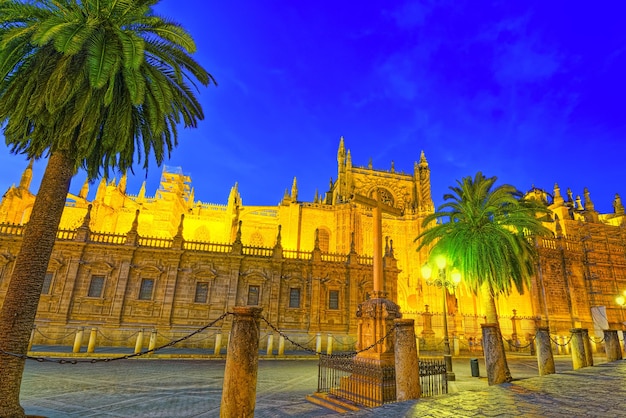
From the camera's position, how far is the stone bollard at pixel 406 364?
7.20 metres

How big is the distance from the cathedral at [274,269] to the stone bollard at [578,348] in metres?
4.79

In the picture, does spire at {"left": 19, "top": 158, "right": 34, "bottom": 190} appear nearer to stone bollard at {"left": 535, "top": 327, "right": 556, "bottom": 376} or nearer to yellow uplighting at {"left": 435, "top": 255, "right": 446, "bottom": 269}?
yellow uplighting at {"left": 435, "top": 255, "right": 446, "bottom": 269}

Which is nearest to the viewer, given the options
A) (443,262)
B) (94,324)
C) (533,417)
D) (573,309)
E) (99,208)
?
(533,417)

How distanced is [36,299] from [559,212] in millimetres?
46589

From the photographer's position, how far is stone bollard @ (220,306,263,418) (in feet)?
17.4

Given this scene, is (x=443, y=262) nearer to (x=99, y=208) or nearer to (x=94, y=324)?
(x=94, y=324)

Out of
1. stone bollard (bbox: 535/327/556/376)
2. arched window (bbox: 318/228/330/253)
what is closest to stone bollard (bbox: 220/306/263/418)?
stone bollard (bbox: 535/327/556/376)

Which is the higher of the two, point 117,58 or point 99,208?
point 99,208

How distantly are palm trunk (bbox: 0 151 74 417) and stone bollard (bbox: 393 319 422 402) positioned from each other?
7.39 meters

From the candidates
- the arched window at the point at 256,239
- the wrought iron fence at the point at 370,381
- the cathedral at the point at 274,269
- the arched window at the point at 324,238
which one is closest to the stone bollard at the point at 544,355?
the cathedral at the point at 274,269

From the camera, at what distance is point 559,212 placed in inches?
1515

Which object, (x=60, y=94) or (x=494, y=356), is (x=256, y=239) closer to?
(x=494, y=356)

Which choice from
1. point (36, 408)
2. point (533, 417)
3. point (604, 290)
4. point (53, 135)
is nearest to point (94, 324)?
point (36, 408)

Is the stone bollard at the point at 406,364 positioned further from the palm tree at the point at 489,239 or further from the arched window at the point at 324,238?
the arched window at the point at 324,238
